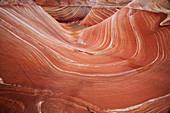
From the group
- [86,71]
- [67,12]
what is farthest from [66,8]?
[86,71]

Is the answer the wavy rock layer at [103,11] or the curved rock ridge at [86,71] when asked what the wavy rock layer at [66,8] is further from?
the curved rock ridge at [86,71]

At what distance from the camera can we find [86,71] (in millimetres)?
534

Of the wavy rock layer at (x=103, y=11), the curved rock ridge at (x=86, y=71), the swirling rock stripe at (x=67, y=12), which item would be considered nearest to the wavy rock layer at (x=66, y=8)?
the swirling rock stripe at (x=67, y=12)

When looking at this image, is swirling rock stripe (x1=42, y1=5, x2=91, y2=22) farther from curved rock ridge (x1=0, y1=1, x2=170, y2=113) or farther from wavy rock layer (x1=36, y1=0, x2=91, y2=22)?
curved rock ridge (x1=0, y1=1, x2=170, y2=113)

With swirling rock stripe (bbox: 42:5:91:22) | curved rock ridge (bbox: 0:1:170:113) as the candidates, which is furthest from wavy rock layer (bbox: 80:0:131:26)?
curved rock ridge (bbox: 0:1:170:113)

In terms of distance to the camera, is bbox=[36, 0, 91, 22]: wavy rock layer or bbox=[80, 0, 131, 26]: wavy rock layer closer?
Result: bbox=[80, 0, 131, 26]: wavy rock layer

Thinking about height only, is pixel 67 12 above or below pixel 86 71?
above

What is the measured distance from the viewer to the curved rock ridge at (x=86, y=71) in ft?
1.18

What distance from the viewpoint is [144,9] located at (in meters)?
0.92

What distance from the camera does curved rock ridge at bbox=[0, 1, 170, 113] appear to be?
1.18 feet

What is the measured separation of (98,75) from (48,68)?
0.25 meters

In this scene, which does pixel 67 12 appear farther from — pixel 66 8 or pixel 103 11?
pixel 103 11

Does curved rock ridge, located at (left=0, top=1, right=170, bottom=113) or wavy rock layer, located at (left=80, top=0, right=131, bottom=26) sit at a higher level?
wavy rock layer, located at (left=80, top=0, right=131, bottom=26)

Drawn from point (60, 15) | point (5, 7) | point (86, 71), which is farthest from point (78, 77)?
point (60, 15)
